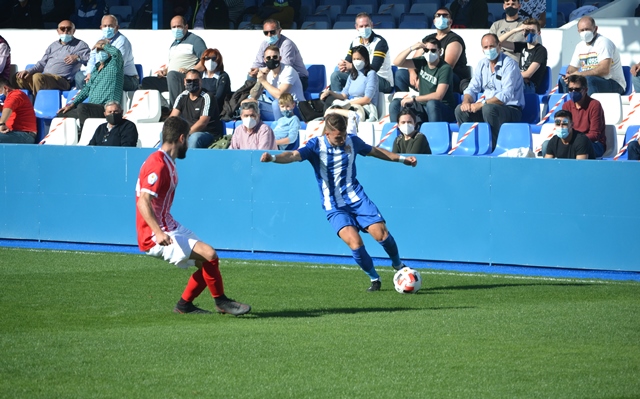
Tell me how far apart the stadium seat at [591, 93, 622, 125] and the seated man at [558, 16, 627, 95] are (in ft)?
1.22

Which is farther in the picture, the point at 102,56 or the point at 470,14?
the point at 470,14

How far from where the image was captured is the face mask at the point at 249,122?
50.4 ft

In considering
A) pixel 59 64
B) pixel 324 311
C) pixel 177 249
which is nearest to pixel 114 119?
pixel 59 64

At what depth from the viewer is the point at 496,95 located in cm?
1556

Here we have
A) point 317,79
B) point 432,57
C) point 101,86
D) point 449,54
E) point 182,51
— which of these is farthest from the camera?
point 317,79

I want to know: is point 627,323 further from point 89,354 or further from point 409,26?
point 409,26

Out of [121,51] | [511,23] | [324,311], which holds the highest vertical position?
[511,23]

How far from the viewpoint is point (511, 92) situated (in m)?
15.6

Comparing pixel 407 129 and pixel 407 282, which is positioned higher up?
pixel 407 129

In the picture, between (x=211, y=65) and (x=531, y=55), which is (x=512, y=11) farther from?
(x=211, y=65)

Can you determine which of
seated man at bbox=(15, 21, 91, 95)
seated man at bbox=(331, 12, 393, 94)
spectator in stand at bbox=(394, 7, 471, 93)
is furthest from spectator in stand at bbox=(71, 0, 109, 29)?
spectator in stand at bbox=(394, 7, 471, 93)

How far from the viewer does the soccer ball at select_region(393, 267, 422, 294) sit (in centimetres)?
1093

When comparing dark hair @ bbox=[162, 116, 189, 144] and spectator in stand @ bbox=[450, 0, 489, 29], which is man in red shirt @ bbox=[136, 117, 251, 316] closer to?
dark hair @ bbox=[162, 116, 189, 144]

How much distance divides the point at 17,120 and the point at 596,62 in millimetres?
9376
